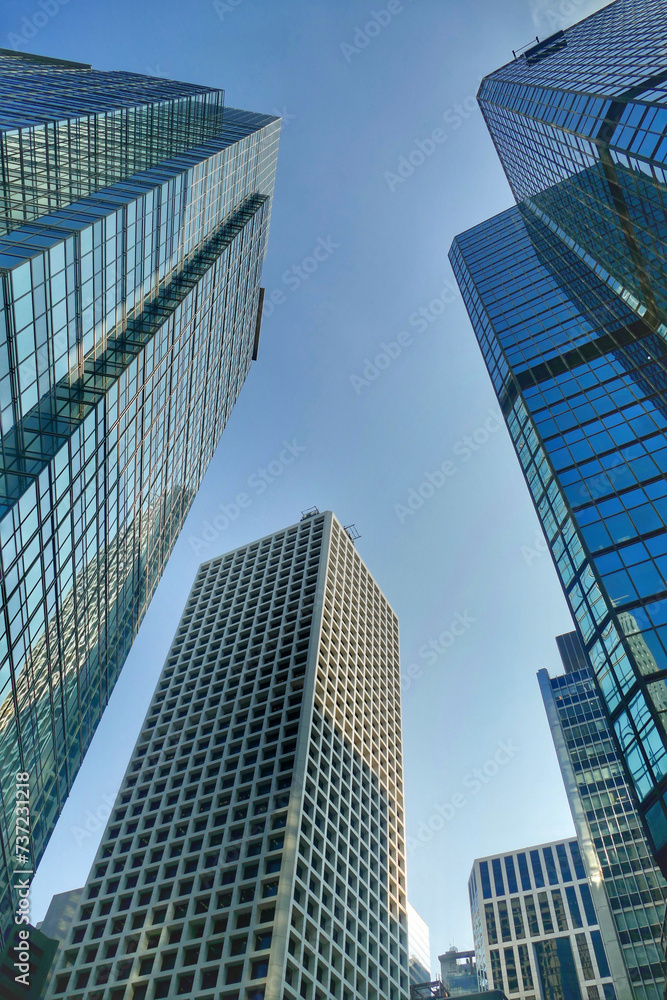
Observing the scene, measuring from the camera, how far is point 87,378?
33.3 meters

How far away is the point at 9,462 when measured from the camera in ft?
86.8

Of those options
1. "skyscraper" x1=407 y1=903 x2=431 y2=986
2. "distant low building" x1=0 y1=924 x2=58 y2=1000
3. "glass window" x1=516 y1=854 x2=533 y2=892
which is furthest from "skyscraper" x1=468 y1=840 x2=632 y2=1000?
"distant low building" x1=0 y1=924 x2=58 y2=1000

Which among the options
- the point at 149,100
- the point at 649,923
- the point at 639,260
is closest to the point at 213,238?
the point at 149,100

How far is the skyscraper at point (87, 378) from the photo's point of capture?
1106 inches

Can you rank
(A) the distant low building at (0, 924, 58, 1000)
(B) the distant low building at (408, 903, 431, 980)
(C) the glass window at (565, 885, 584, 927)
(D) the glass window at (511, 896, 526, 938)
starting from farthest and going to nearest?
(D) the glass window at (511, 896, 526, 938)
(C) the glass window at (565, 885, 584, 927)
(B) the distant low building at (408, 903, 431, 980)
(A) the distant low building at (0, 924, 58, 1000)

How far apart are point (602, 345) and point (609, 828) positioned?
83.9 meters

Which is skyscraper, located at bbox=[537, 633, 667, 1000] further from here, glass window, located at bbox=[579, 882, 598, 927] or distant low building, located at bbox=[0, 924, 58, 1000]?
distant low building, located at bbox=[0, 924, 58, 1000]

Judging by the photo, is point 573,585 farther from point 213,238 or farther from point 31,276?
point 213,238

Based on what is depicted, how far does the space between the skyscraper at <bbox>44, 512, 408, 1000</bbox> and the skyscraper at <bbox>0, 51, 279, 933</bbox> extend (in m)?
18.0

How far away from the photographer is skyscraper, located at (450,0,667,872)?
34.9 meters

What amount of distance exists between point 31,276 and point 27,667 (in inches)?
682

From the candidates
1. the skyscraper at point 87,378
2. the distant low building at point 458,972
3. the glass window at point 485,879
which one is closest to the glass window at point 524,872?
the glass window at point 485,879

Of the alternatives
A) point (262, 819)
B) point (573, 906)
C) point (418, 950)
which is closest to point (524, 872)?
point (573, 906)

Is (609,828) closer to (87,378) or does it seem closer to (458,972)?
(458,972)
